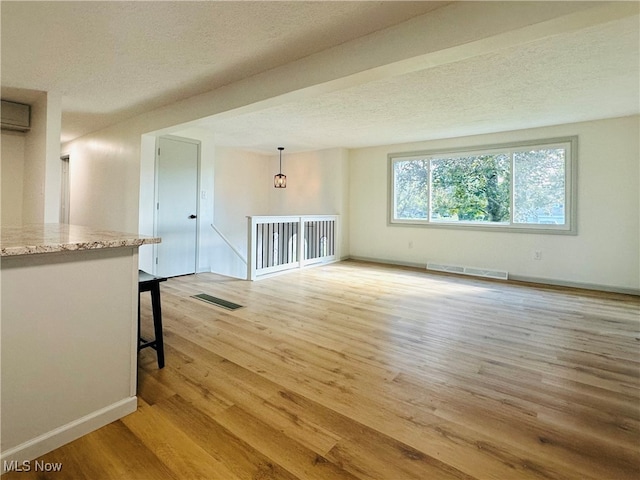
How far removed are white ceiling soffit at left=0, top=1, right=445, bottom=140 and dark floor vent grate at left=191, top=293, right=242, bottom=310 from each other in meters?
2.29

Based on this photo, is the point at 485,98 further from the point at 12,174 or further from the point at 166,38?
the point at 12,174

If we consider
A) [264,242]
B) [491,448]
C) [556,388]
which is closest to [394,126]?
[264,242]

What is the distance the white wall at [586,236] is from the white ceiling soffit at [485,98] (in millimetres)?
235

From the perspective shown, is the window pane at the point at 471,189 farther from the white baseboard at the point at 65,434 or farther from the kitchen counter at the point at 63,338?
the white baseboard at the point at 65,434

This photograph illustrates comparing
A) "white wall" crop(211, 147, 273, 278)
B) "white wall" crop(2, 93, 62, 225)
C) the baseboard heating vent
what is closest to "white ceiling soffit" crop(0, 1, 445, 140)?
"white wall" crop(2, 93, 62, 225)

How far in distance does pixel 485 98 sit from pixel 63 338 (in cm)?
407

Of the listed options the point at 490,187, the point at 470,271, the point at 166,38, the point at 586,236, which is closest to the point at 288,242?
the point at 470,271

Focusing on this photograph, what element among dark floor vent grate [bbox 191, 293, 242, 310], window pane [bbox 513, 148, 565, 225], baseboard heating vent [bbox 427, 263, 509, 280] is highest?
window pane [bbox 513, 148, 565, 225]

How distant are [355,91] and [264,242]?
2873mm

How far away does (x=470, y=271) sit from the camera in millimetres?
5285

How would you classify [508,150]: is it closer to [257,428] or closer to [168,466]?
[257,428]

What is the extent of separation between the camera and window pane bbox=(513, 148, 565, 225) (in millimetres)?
4598

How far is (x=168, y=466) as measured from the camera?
1313 mm

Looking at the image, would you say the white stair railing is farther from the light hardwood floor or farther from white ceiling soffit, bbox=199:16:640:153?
the light hardwood floor
